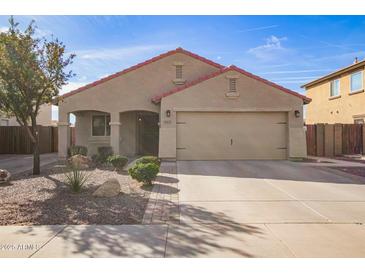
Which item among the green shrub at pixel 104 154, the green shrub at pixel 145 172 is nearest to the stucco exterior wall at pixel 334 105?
the green shrub at pixel 104 154

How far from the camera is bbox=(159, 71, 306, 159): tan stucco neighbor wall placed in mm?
14758

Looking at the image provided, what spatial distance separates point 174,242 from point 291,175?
7.20 m

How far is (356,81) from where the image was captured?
65.3 feet

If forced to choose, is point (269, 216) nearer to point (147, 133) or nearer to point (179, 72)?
point (179, 72)

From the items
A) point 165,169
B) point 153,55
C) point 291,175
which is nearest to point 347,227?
point 291,175

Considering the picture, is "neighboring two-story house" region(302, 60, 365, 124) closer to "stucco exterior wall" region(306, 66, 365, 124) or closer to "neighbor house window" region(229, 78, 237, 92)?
"stucco exterior wall" region(306, 66, 365, 124)

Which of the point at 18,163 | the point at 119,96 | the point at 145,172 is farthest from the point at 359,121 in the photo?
the point at 18,163

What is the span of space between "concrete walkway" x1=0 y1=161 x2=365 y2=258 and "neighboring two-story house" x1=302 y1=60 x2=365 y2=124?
12.8 m

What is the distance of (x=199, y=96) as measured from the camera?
14.8 meters

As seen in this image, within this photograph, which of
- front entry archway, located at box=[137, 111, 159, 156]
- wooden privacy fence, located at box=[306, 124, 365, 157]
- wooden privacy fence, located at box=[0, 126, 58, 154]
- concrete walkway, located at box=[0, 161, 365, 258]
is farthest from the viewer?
wooden privacy fence, located at box=[0, 126, 58, 154]

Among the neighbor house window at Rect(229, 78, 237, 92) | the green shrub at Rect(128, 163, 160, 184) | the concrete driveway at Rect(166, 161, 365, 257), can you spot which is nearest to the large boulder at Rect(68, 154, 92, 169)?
the green shrub at Rect(128, 163, 160, 184)

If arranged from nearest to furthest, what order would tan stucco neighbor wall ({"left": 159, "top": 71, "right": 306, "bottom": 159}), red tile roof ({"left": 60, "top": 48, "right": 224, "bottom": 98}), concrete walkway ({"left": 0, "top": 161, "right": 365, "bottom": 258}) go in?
concrete walkway ({"left": 0, "top": 161, "right": 365, "bottom": 258}) → tan stucco neighbor wall ({"left": 159, "top": 71, "right": 306, "bottom": 159}) → red tile roof ({"left": 60, "top": 48, "right": 224, "bottom": 98})

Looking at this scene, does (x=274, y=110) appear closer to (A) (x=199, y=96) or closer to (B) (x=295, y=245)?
(A) (x=199, y=96)

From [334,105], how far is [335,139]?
18.6 feet
